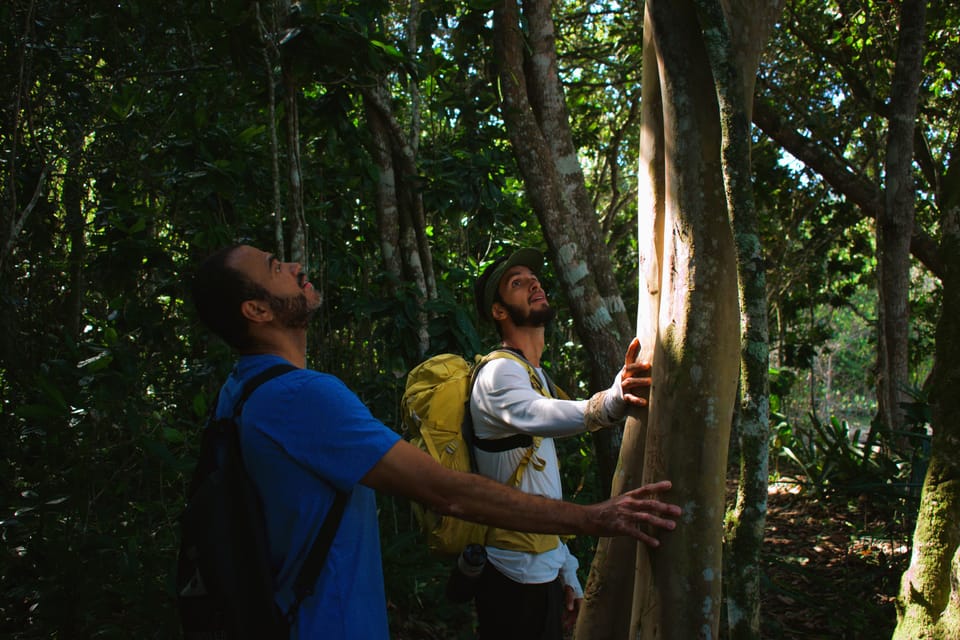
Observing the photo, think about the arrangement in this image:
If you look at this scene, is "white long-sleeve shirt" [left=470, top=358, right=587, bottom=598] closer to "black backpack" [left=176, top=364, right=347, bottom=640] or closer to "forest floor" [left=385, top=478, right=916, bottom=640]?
"black backpack" [left=176, top=364, right=347, bottom=640]

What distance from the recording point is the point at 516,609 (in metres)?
2.59

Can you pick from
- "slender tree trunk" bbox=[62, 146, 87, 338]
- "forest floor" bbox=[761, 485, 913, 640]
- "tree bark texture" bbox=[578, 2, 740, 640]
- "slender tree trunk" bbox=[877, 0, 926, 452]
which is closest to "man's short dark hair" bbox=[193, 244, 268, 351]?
"tree bark texture" bbox=[578, 2, 740, 640]

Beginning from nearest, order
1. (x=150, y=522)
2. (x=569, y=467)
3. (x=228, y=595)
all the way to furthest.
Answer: (x=228, y=595) → (x=150, y=522) → (x=569, y=467)

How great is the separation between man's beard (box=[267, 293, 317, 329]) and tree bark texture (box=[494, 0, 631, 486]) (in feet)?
7.34

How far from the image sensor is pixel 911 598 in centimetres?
232

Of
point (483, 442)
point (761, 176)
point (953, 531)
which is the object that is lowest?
point (953, 531)

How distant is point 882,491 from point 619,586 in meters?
3.23

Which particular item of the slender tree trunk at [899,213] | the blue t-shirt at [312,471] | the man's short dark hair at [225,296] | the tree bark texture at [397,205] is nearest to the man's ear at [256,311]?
the man's short dark hair at [225,296]

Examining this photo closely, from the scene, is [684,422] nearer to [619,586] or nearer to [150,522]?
[619,586]

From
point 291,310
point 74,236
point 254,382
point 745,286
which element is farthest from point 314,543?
point 74,236

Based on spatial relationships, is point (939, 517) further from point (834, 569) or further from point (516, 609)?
point (834, 569)

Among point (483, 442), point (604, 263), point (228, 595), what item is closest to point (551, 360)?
point (604, 263)

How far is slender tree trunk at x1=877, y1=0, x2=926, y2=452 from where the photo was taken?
604 cm

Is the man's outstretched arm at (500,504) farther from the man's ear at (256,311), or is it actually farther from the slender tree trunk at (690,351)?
the man's ear at (256,311)
